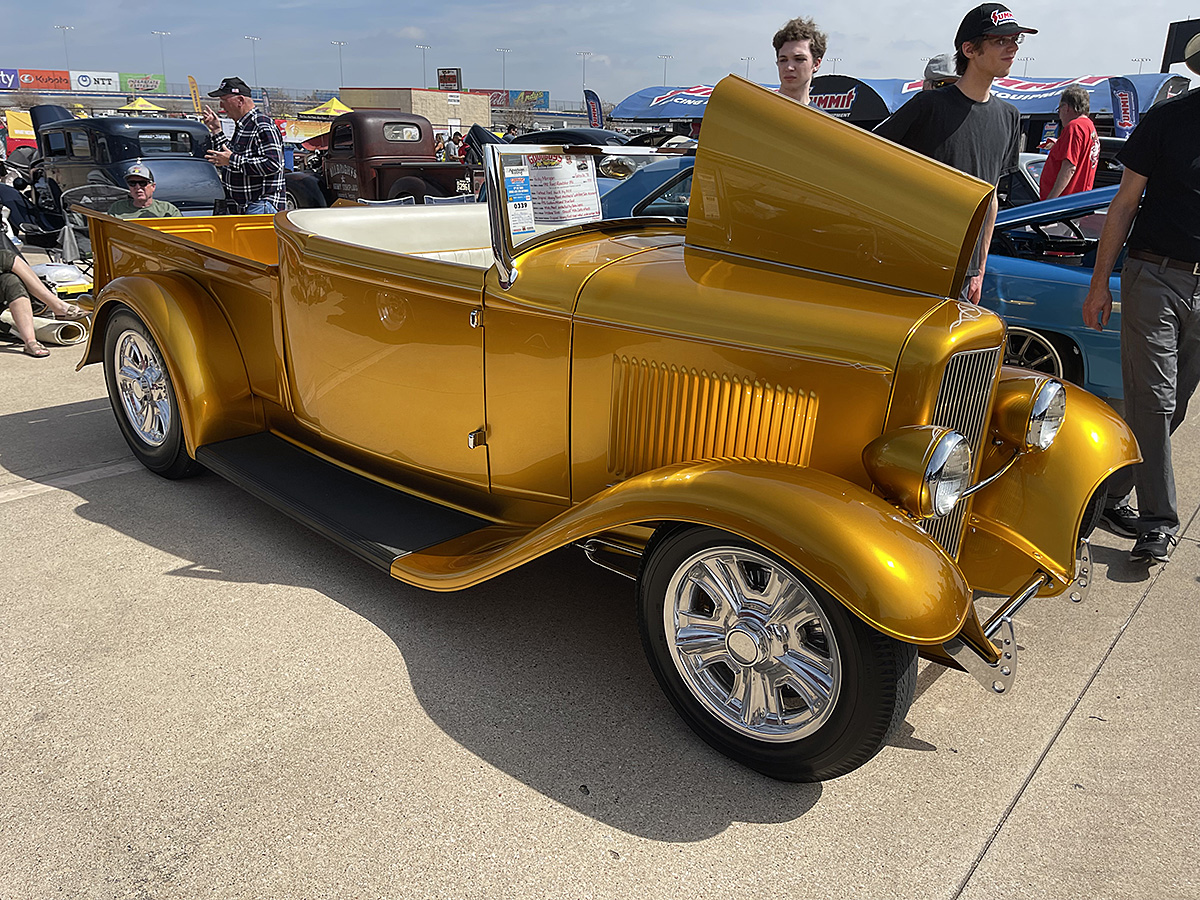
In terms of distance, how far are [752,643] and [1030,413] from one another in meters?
1.26

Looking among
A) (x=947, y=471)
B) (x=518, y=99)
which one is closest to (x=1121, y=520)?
(x=947, y=471)

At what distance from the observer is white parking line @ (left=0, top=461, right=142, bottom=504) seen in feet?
13.3

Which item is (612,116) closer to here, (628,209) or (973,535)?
(628,209)

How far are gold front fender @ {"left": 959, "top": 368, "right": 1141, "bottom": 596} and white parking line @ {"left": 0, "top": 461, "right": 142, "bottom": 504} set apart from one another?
3948 mm

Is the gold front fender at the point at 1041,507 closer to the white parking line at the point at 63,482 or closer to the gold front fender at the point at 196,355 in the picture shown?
the gold front fender at the point at 196,355

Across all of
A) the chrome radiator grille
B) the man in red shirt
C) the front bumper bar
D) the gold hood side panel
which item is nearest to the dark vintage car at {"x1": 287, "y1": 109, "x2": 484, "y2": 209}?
the man in red shirt

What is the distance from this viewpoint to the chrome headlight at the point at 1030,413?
2.76m

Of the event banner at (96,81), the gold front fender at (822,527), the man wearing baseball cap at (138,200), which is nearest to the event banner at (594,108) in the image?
the man wearing baseball cap at (138,200)

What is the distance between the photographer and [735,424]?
8.33 ft

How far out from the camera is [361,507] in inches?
128

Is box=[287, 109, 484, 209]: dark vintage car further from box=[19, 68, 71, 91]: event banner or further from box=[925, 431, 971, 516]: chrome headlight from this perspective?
box=[19, 68, 71, 91]: event banner

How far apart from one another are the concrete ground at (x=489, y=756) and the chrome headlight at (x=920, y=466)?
790 millimetres

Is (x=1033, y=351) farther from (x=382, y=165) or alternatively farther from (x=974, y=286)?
(x=382, y=165)

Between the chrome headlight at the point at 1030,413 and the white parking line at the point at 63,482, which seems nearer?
the chrome headlight at the point at 1030,413
